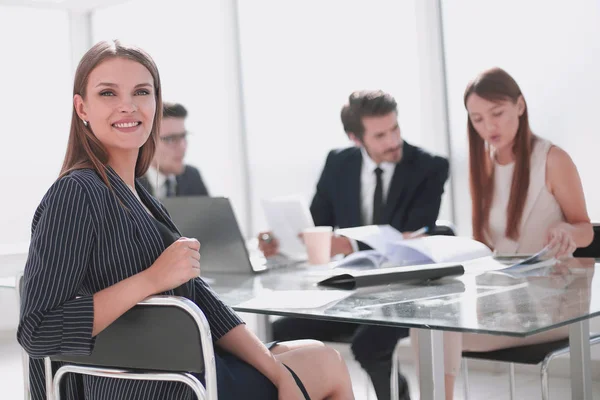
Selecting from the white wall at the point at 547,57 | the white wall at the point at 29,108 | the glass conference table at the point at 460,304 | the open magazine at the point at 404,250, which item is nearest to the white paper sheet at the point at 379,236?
the open magazine at the point at 404,250

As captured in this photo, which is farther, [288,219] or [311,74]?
[311,74]

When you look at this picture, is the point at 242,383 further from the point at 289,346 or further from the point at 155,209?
the point at 155,209

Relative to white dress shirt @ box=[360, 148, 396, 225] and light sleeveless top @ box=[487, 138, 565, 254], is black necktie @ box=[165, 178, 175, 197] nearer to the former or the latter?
white dress shirt @ box=[360, 148, 396, 225]

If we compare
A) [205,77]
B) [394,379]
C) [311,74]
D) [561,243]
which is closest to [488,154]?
[561,243]

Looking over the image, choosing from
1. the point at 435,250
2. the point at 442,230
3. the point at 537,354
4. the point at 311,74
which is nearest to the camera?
the point at 537,354

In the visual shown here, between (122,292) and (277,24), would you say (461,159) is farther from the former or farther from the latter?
(122,292)

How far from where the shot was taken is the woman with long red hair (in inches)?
113

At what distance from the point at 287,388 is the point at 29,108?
17.1 feet

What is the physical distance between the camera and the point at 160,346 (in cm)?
151

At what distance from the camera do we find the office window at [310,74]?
4.68m

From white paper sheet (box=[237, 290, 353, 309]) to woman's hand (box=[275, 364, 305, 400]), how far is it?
193mm

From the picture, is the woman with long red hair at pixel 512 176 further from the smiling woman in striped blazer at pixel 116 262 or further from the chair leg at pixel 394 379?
the smiling woman in striped blazer at pixel 116 262

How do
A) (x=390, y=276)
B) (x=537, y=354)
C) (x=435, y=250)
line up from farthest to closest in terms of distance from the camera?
(x=435, y=250), (x=537, y=354), (x=390, y=276)

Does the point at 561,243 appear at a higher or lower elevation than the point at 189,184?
lower
